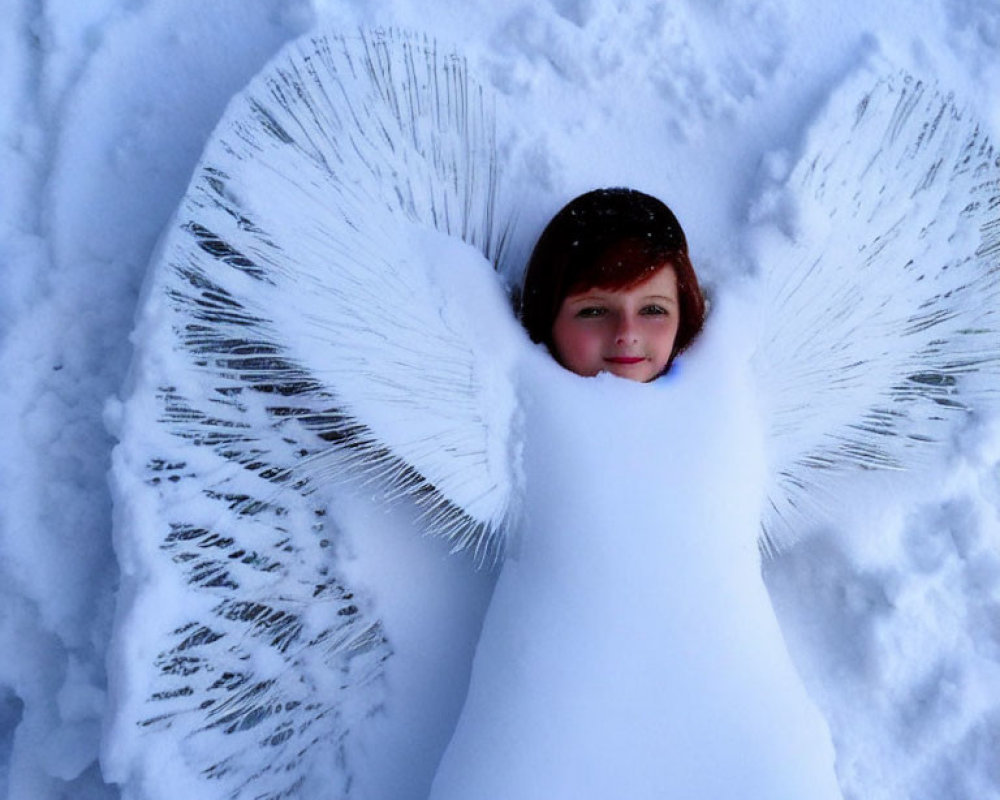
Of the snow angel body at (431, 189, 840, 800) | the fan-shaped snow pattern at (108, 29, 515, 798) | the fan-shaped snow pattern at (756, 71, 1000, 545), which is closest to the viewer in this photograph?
the snow angel body at (431, 189, 840, 800)

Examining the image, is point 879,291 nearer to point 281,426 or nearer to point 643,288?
point 643,288

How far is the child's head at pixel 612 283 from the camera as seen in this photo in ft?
3.18

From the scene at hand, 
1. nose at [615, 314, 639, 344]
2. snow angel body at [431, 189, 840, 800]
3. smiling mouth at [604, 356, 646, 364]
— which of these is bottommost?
snow angel body at [431, 189, 840, 800]

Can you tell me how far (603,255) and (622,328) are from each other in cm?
8

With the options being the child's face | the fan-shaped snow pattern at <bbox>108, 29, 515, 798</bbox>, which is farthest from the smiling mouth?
the fan-shaped snow pattern at <bbox>108, 29, 515, 798</bbox>

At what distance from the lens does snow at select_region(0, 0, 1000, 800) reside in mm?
1023

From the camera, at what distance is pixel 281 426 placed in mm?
998

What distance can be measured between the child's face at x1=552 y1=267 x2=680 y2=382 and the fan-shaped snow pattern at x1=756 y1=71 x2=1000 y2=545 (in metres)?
0.14

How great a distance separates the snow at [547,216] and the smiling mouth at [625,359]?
20 centimetres

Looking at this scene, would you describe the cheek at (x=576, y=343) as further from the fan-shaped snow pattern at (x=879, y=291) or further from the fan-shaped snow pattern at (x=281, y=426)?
the fan-shaped snow pattern at (x=879, y=291)

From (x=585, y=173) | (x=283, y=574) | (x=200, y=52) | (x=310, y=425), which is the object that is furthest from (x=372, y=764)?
(x=200, y=52)

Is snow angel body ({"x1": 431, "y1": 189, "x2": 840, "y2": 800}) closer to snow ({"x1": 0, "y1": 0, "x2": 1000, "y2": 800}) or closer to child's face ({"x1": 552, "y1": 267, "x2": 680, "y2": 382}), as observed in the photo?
child's face ({"x1": 552, "y1": 267, "x2": 680, "y2": 382})

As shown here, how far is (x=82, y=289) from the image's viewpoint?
1073 millimetres

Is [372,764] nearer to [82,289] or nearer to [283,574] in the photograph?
[283,574]
